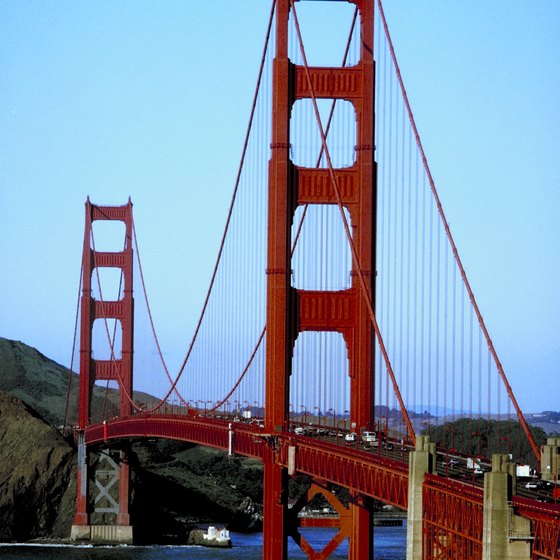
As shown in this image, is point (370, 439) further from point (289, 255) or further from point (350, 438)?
point (289, 255)

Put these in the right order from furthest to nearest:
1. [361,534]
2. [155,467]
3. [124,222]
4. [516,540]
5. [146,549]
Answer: [155,467] → [124,222] → [146,549] → [361,534] → [516,540]

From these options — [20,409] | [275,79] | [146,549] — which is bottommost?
[146,549]

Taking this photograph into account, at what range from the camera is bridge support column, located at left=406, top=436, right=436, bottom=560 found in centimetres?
3622

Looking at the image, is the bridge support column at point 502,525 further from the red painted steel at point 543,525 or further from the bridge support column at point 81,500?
the bridge support column at point 81,500

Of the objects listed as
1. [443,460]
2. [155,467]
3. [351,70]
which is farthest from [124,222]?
[443,460]

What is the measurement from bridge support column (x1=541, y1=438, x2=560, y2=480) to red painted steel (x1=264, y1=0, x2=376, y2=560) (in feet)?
34.4

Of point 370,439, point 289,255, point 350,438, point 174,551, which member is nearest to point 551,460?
point 370,439

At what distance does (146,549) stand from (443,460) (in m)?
46.8

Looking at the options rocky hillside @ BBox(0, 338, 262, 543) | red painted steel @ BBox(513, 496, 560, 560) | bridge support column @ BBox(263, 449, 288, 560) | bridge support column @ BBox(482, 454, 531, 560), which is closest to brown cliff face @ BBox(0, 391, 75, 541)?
rocky hillside @ BBox(0, 338, 262, 543)

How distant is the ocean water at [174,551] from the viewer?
268 feet

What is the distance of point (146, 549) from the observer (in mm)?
88438

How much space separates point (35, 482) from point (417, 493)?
6052 centimetres

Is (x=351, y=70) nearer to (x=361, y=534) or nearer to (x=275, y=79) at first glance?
(x=275, y=79)

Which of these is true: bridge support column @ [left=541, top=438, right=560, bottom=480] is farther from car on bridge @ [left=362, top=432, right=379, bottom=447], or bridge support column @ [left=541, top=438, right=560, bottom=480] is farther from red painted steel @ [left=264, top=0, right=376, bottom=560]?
red painted steel @ [left=264, top=0, right=376, bottom=560]
